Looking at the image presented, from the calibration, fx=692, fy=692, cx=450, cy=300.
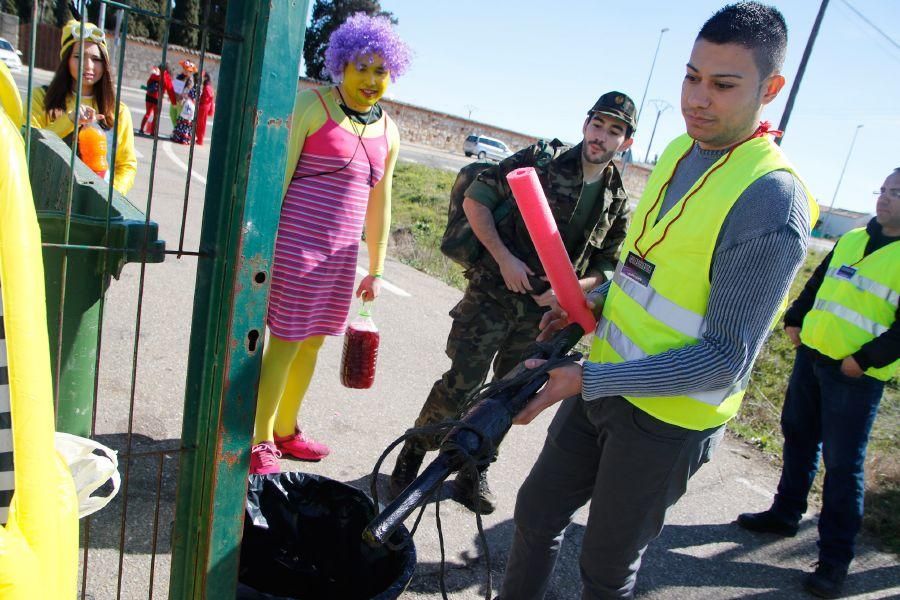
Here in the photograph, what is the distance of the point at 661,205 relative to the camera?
2.05 m

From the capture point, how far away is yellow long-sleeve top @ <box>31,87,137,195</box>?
11.1 ft

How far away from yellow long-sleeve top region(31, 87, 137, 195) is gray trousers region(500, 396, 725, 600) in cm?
231

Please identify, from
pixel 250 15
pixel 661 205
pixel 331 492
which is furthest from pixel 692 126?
pixel 331 492

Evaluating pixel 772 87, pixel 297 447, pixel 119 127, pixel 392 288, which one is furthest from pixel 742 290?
pixel 392 288

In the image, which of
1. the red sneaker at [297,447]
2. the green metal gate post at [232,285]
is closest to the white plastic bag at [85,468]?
the green metal gate post at [232,285]

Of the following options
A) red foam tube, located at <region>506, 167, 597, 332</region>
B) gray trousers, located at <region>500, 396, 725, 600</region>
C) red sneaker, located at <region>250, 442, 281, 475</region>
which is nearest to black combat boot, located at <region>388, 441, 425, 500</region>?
red sneaker, located at <region>250, 442, 281, 475</region>

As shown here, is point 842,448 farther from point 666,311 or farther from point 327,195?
point 327,195

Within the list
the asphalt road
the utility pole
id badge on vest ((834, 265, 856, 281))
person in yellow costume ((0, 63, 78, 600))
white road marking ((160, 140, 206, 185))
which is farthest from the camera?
the utility pole

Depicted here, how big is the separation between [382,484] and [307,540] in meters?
1.19

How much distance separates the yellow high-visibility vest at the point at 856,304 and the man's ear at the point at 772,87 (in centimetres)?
191

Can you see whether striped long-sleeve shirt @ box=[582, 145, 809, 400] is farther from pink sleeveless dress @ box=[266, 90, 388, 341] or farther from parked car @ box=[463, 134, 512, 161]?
parked car @ box=[463, 134, 512, 161]

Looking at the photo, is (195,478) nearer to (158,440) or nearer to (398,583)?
(398,583)

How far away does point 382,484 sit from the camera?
3.49m

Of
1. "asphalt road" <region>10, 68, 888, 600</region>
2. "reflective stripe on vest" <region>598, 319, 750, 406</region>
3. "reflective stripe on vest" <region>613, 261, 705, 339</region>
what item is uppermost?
"reflective stripe on vest" <region>613, 261, 705, 339</region>
